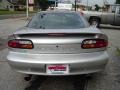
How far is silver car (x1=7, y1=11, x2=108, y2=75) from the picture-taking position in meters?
4.83

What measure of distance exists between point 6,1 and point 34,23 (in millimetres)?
102188

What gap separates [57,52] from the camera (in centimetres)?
486

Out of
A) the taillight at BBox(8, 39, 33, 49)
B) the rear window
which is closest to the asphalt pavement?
the taillight at BBox(8, 39, 33, 49)

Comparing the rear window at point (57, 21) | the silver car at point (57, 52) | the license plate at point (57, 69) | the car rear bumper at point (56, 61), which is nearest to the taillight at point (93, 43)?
the silver car at point (57, 52)

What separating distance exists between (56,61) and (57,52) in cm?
16

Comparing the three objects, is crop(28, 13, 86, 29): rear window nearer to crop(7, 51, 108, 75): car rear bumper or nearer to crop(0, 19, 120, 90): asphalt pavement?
crop(7, 51, 108, 75): car rear bumper

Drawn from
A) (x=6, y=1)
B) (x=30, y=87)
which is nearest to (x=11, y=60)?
(x=30, y=87)

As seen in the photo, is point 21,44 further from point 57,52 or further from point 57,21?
point 57,21

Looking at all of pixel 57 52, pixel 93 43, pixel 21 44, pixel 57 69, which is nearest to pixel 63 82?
pixel 57 69

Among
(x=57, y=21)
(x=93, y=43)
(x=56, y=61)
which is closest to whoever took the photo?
(x=56, y=61)

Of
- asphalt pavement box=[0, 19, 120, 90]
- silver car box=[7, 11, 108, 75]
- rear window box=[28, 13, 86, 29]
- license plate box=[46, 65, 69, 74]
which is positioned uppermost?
rear window box=[28, 13, 86, 29]

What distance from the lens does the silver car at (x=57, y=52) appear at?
4.83 metres

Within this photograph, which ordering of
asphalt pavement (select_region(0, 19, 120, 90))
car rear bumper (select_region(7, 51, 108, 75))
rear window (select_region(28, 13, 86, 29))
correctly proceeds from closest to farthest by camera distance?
car rear bumper (select_region(7, 51, 108, 75)) → asphalt pavement (select_region(0, 19, 120, 90)) → rear window (select_region(28, 13, 86, 29))

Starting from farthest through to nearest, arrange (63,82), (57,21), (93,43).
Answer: (57,21)
(63,82)
(93,43)
